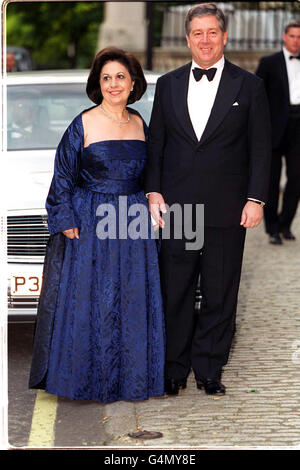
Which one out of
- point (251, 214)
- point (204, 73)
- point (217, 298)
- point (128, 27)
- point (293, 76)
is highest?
point (128, 27)

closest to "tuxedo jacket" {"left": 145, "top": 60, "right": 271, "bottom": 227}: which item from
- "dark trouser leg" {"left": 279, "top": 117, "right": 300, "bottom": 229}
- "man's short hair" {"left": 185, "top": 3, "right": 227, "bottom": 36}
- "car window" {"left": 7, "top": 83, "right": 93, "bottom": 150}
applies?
"man's short hair" {"left": 185, "top": 3, "right": 227, "bottom": 36}

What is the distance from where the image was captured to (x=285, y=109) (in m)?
9.21

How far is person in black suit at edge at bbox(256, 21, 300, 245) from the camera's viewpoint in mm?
9125

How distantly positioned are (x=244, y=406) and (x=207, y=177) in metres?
1.27

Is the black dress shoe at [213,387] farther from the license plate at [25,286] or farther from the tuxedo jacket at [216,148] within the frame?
the license plate at [25,286]

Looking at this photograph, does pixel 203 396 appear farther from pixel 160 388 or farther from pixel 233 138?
pixel 233 138

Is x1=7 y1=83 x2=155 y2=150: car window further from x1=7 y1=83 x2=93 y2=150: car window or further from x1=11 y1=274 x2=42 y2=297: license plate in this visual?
x1=11 y1=274 x2=42 y2=297: license plate

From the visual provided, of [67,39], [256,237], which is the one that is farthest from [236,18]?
[67,39]

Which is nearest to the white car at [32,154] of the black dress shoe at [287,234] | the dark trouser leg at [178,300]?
the dark trouser leg at [178,300]

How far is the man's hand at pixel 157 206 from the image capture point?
16.1ft

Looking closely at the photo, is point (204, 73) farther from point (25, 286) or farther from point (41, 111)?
point (41, 111)

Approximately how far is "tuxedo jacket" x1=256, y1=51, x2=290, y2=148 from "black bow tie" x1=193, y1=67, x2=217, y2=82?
4.45 m

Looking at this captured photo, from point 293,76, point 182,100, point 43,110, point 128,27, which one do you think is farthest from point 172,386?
point 128,27

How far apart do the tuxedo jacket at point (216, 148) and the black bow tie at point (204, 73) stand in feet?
0.20
